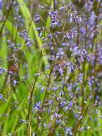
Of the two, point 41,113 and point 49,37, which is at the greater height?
point 49,37

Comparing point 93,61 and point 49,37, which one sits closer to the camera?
point 49,37

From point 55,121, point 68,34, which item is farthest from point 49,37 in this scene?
point 55,121

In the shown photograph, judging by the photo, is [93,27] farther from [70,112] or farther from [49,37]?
[49,37]

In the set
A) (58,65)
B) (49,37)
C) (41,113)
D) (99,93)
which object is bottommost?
(99,93)

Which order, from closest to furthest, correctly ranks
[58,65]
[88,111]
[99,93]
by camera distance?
[58,65], [88,111], [99,93]

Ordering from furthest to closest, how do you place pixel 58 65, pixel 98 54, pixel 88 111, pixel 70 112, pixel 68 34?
pixel 98 54 < pixel 70 112 < pixel 88 111 < pixel 58 65 < pixel 68 34

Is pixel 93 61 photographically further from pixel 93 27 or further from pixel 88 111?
pixel 88 111

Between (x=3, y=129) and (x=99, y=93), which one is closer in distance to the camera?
(x=3, y=129)

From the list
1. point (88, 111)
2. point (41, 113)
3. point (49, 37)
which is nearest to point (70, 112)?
point (88, 111)

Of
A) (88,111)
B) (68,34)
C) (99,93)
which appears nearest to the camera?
(68,34)
